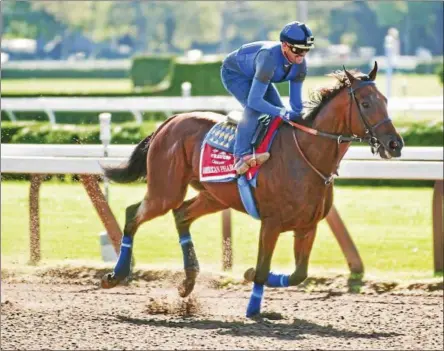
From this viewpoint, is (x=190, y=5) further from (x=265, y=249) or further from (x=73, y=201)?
(x=265, y=249)

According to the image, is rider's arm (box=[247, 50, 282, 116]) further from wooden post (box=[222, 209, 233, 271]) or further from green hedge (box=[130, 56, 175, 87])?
green hedge (box=[130, 56, 175, 87])

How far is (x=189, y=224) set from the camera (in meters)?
7.24

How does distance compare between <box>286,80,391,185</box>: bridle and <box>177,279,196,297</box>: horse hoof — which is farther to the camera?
<box>177,279,196,297</box>: horse hoof

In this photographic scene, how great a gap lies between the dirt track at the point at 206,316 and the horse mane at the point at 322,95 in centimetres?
109

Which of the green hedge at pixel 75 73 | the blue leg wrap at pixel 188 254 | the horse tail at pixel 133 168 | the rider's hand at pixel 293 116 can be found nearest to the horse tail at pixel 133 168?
the horse tail at pixel 133 168

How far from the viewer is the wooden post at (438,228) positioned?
7.90 meters

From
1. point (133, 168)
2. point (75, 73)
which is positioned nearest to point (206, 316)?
point (133, 168)

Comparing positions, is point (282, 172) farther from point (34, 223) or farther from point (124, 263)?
point (34, 223)

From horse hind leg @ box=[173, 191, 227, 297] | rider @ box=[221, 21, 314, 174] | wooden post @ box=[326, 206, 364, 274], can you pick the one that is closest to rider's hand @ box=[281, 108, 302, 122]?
rider @ box=[221, 21, 314, 174]

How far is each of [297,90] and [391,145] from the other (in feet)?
2.44

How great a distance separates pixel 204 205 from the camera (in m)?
7.28

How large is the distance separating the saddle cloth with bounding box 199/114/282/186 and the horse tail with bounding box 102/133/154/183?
1.85 feet

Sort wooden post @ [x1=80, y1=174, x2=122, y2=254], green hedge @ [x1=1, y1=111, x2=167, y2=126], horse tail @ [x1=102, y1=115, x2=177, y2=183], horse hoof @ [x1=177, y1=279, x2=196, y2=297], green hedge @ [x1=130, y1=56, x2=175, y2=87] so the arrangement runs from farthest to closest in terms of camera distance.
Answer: green hedge @ [x1=130, y1=56, x2=175, y2=87] → green hedge @ [x1=1, y1=111, x2=167, y2=126] → wooden post @ [x1=80, y1=174, x2=122, y2=254] → horse tail @ [x1=102, y1=115, x2=177, y2=183] → horse hoof @ [x1=177, y1=279, x2=196, y2=297]

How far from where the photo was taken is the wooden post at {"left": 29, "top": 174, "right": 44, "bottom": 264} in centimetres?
817
